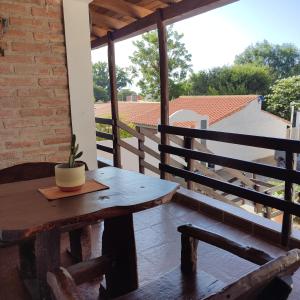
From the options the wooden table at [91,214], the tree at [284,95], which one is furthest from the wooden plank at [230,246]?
the tree at [284,95]

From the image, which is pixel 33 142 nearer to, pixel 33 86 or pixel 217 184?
pixel 33 86

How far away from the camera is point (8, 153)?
7.86 feet

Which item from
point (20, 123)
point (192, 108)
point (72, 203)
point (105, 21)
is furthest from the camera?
point (192, 108)

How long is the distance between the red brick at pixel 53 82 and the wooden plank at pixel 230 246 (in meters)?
1.75

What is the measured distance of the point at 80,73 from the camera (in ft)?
8.75

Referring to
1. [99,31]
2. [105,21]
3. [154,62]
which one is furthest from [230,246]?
[154,62]

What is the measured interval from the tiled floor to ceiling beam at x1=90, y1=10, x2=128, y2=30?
2.68 meters

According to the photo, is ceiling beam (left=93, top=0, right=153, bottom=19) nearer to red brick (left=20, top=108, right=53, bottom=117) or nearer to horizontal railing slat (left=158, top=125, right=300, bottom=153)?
horizontal railing slat (left=158, top=125, right=300, bottom=153)

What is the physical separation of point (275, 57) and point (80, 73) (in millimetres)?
5185

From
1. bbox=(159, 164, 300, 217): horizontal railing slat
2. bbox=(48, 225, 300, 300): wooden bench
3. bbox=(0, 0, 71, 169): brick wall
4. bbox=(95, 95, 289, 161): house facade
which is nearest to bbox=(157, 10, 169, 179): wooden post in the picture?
bbox=(159, 164, 300, 217): horizontal railing slat

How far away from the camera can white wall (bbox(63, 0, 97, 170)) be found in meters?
2.56

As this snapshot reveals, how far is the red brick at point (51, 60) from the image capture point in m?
2.47

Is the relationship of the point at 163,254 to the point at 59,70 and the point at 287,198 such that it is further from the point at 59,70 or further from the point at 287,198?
the point at 59,70

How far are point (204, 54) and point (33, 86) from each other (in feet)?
29.0
